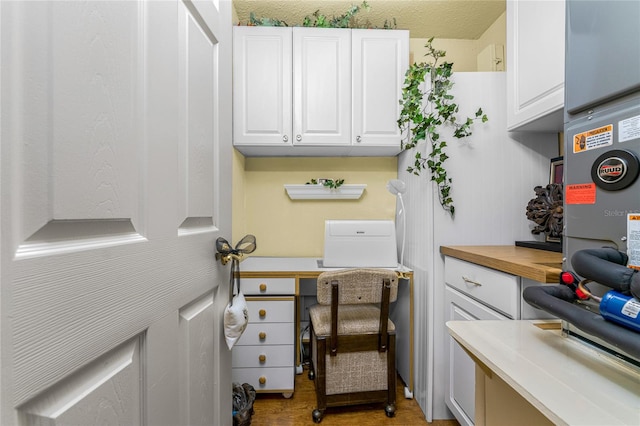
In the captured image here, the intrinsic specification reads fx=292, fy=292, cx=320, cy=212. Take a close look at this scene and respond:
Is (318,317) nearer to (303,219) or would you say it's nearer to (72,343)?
(303,219)

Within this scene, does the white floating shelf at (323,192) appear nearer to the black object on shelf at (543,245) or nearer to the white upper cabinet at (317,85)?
the white upper cabinet at (317,85)

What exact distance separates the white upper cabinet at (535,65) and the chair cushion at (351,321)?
1247 mm

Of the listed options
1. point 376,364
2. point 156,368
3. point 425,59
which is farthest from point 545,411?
point 425,59

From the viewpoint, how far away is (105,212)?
Result: 43 centimetres

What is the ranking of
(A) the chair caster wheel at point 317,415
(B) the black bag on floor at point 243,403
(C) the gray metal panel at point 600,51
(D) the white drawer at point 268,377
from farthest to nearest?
(D) the white drawer at point 268,377 → (A) the chair caster wheel at point 317,415 → (B) the black bag on floor at point 243,403 → (C) the gray metal panel at point 600,51

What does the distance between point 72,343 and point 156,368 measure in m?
0.21

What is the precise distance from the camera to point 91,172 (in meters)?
0.41

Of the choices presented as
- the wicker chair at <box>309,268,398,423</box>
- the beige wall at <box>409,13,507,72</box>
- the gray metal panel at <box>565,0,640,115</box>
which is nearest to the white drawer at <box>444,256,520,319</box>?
the wicker chair at <box>309,268,398,423</box>

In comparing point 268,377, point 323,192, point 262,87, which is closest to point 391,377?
point 268,377

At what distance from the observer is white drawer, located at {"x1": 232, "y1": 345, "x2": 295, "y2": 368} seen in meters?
1.70

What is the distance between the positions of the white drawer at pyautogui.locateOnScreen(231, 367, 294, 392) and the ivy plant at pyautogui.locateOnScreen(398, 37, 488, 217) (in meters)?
1.32

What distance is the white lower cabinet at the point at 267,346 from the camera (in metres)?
1.70

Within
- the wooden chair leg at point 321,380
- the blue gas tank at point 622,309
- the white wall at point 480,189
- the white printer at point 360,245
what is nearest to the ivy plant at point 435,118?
the white wall at point 480,189

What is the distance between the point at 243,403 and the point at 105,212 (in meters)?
1.43
